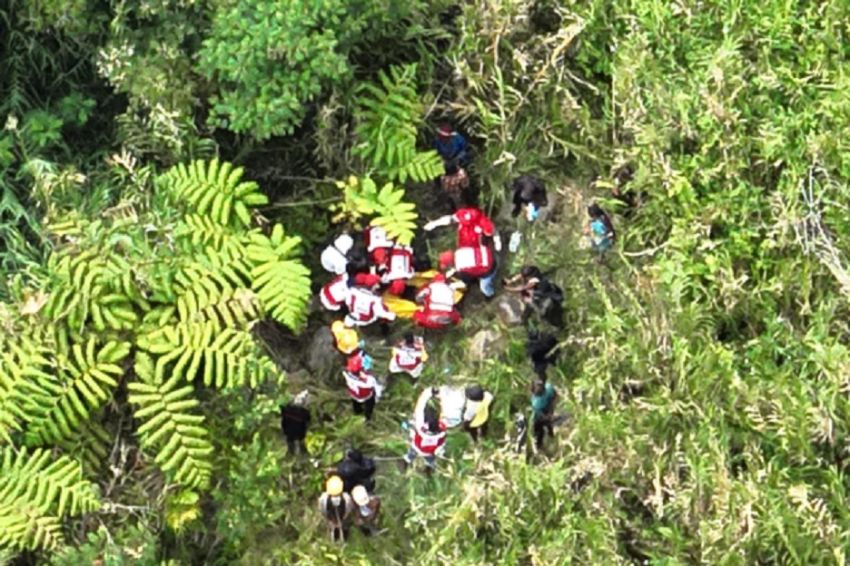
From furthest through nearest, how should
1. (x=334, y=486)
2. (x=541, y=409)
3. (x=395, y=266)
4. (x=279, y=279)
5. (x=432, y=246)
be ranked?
(x=432, y=246)
(x=395, y=266)
(x=279, y=279)
(x=541, y=409)
(x=334, y=486)

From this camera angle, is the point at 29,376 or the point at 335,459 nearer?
the point at 29,376

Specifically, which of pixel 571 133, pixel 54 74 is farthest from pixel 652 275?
pixel 54 74

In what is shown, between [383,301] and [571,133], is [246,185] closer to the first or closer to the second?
[383,301]

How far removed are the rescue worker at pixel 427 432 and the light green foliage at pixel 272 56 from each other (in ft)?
6.95

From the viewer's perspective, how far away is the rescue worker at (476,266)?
7148 millimetres

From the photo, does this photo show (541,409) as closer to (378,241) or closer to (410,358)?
(410,358)

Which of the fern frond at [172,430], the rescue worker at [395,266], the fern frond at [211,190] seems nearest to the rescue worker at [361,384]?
the rescue worker at [395,266]

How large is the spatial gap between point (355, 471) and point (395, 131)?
258 centimetres

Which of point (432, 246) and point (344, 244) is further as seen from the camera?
point (432, 246)

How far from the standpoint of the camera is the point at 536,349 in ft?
21.9

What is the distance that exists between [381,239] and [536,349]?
4.78ft

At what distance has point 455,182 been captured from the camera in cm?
751

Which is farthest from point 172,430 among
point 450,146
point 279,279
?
point 450,146

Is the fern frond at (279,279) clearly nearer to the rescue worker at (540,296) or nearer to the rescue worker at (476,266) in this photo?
the rescue worker at (476,266)
